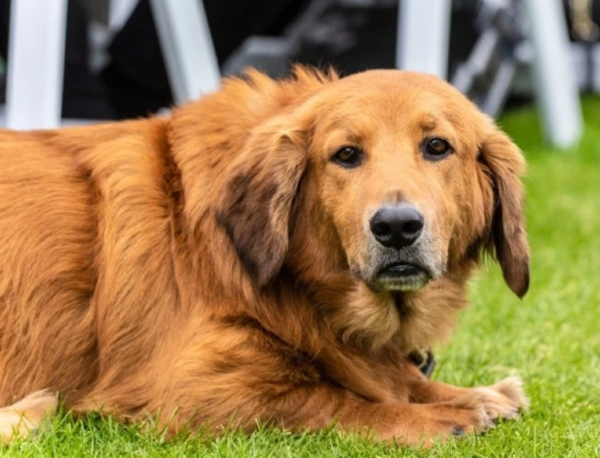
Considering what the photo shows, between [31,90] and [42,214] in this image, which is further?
[31,90]

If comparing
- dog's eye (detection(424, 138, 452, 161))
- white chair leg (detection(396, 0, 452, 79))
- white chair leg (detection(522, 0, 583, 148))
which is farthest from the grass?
white chair leg (detection(522, 0, 583, 148))

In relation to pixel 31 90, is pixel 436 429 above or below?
below

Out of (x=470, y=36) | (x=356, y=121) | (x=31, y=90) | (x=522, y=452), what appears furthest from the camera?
(x=470, y=36)

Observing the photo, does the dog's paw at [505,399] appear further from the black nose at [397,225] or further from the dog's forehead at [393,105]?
the dog's forehead at [393,105]

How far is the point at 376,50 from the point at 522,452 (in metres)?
7.02

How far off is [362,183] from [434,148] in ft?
0.92

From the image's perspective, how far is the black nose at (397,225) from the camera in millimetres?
3143

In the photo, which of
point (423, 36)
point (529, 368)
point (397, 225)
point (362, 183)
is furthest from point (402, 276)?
point (423, 36)

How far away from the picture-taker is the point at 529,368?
4238mm

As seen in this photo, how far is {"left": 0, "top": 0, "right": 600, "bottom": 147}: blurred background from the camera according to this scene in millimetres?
6173

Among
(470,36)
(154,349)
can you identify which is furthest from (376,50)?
(154,349)

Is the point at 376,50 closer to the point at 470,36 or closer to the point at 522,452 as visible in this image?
the point at 470,36

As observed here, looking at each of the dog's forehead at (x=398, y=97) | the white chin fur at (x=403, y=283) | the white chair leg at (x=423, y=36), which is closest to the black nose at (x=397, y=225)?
the white chin fur at (x=403, y=283)

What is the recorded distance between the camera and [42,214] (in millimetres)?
3543
